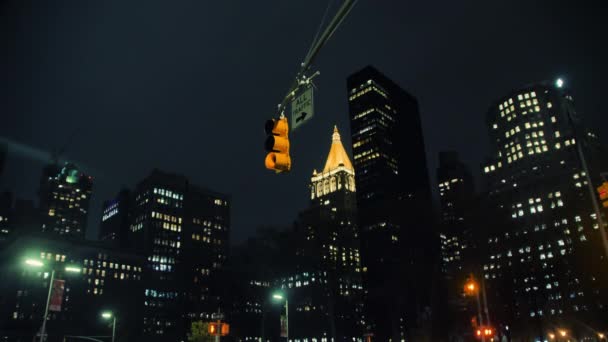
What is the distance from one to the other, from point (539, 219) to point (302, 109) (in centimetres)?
12477

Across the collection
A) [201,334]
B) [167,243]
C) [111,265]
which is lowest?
[201,334]

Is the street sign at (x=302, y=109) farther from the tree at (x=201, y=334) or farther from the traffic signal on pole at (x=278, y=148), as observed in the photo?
the tree at (x=201, y=334)

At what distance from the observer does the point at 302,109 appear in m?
9.09

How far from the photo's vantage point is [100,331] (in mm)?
77250

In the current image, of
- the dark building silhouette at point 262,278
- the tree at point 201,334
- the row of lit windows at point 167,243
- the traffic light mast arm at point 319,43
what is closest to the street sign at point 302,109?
the traffic light mast arm at point 319,43

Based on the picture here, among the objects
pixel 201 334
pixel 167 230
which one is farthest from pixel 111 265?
pixel 201 334

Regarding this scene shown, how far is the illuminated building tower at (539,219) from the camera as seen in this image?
153 ft

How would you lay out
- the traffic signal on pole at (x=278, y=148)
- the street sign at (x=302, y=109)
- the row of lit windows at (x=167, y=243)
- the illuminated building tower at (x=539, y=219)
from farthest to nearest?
the row of lit windows at (x=167, y=243), the illuminated building tower at (x=539, y=219), the street sign at (x=302, y=109), the traffic signal on pole at (x=278, y=148)

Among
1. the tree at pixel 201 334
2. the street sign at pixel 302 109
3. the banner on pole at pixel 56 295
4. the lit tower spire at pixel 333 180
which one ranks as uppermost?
the lit tower spire at pixel 333 180

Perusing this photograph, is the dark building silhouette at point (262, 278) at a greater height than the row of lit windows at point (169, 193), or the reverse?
the row of lit windows at point (169, 193)

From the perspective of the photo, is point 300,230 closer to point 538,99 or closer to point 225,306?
point 225,306

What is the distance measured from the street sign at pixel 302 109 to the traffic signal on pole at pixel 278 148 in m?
0.52

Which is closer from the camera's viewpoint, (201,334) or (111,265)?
(201,334)

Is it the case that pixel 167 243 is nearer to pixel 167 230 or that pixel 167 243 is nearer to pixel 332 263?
pixel 167 230
